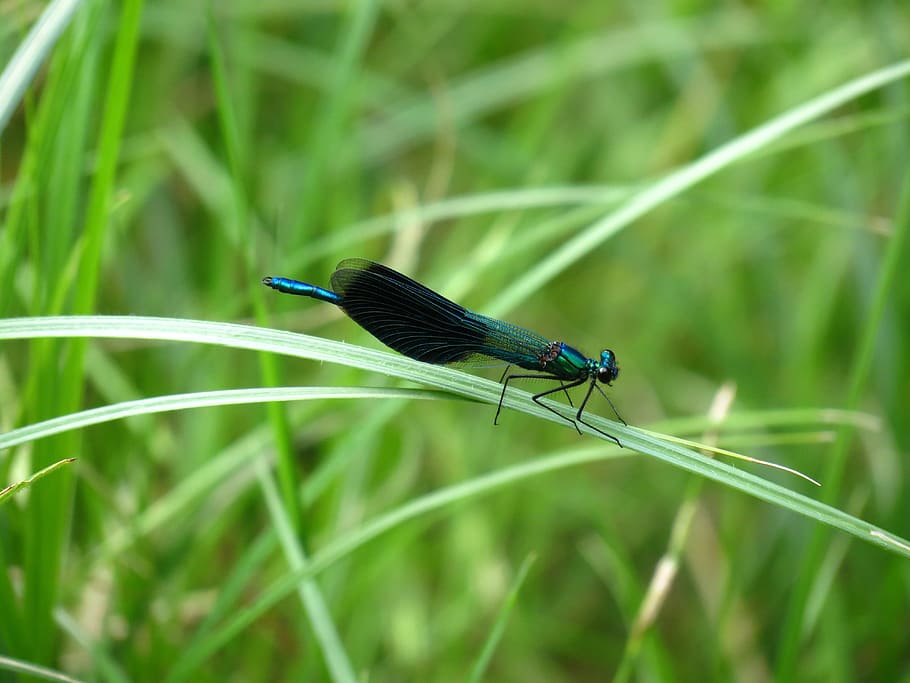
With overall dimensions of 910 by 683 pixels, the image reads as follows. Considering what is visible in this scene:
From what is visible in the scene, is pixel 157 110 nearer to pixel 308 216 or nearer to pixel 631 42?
pixel 308 216

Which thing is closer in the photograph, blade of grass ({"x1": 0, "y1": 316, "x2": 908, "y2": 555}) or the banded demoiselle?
blade of grass ({"x1": 0, "y1": 316, "x2": 908, "y2": 555})

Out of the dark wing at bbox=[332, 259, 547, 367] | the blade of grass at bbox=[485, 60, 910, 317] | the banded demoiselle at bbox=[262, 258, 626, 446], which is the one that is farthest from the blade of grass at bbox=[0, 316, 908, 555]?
the blade of grass at bbox=[485, 60, 910, 317]

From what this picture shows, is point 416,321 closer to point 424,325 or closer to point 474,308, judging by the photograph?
point 424,325

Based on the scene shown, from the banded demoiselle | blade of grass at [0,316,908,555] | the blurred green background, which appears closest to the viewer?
blade of grass at [0,316,908,555]

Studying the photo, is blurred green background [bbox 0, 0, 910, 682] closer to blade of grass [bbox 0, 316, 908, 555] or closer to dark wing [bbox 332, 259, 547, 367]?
dark wing [bbox 332, 259, 547, 367]

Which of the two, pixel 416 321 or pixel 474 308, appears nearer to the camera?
pixel 416 321

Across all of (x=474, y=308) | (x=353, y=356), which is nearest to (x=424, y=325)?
(x=353, y=356)

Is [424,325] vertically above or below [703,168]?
below

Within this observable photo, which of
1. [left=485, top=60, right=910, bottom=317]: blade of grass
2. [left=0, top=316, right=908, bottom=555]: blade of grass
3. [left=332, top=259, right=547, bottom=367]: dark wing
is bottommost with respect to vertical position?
[left=0, top=316, right=908, bottom=555]: blade of grass
